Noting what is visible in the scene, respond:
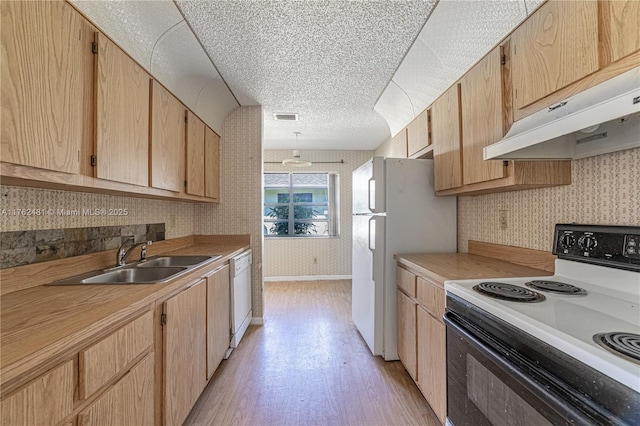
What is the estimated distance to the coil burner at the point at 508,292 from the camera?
1021 mm

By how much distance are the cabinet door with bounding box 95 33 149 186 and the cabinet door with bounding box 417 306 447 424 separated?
6.38 ft

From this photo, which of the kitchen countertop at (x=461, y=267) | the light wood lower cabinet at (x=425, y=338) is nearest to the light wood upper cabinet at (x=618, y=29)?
the kitchen countertop at (x=461, y=267)

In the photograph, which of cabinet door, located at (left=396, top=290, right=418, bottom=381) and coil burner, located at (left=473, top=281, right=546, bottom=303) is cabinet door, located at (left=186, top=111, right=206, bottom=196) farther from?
coil burner, located at (left=473, top=281, right=546, bottom=303)

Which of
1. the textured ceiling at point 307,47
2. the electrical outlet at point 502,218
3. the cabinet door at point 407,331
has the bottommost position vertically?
the cabinet door at point 407,331

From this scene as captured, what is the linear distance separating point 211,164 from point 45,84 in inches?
71.9

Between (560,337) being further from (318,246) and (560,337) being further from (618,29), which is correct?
(318,246)

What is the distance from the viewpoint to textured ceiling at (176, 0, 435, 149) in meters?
1.67

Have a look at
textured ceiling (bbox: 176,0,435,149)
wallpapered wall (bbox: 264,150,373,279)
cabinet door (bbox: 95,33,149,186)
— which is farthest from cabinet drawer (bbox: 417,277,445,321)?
wallpapered wall (bbox: 264,150,373,279)

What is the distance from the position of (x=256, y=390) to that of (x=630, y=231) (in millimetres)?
2241

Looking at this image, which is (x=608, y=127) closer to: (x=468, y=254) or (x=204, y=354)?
(x=468, y=254)

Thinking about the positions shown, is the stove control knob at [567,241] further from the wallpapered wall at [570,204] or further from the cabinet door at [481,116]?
the cabinet door at [481,116]

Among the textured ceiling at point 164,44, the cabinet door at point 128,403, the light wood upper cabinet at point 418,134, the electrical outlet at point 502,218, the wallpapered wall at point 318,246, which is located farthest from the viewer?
the wallpapered wall at point 318,246

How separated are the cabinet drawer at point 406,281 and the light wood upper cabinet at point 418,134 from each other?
1.16m

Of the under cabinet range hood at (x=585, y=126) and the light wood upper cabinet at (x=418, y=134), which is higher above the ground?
the light wood upper cabinet at (x=418, y=134)
